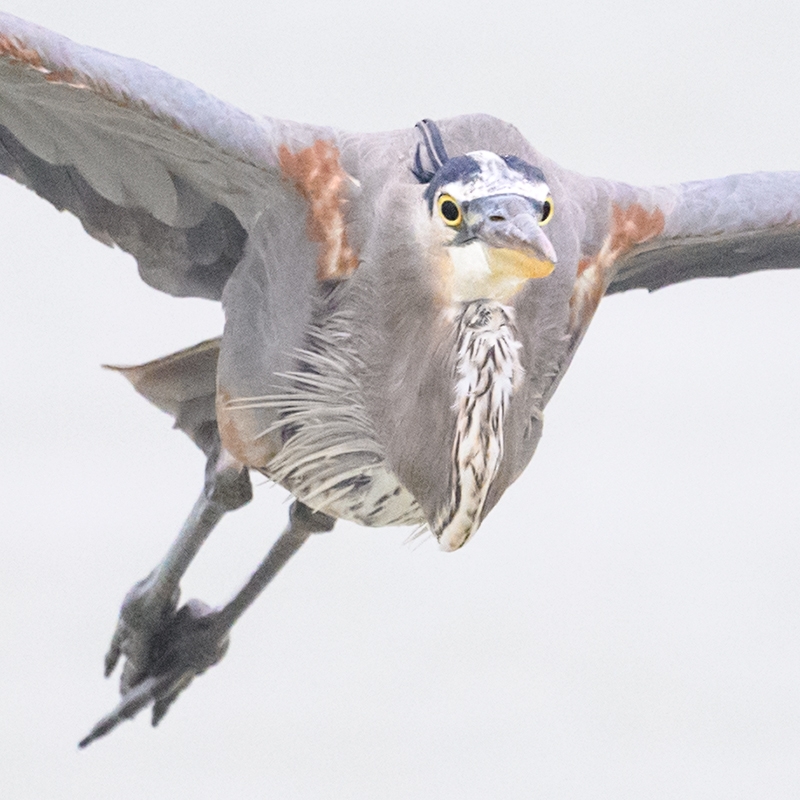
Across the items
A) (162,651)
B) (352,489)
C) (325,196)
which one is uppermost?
(325,196)

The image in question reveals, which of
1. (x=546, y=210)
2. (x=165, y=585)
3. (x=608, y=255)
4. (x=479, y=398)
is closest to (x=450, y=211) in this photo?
(x=546, y=210)

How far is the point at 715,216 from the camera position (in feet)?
10.1

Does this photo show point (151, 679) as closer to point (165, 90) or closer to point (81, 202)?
point (81, 202)

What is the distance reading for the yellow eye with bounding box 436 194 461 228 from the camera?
8.47ft

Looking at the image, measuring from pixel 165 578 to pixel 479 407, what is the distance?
976mm

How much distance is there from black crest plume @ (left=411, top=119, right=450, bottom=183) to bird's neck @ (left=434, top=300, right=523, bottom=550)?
0.21 meters

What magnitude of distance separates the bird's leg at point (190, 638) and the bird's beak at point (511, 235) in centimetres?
108

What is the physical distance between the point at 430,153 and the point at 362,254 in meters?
0.16

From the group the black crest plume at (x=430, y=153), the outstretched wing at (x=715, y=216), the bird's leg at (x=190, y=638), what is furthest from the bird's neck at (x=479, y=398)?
the bird's leg at (x=190, y=638)

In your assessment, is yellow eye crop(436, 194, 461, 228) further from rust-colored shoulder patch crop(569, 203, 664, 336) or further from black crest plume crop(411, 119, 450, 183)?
rust-colored shoulder patch crop(569, 203, 664, 336)

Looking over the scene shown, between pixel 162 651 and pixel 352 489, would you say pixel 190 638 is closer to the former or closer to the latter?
pixel 162 651

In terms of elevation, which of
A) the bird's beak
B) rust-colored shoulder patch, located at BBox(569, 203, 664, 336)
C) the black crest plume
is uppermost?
the black crest plume

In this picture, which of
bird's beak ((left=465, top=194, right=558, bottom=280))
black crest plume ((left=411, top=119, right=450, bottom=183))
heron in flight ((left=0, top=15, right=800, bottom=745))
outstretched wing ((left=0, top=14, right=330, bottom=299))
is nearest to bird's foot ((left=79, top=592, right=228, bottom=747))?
heron in flight ((left=0, top=15, right=800, bottom=745))

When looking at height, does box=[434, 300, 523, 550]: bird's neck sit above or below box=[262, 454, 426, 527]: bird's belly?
above
